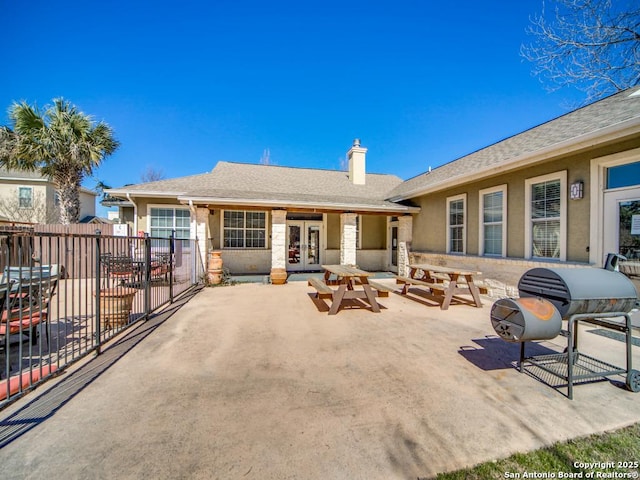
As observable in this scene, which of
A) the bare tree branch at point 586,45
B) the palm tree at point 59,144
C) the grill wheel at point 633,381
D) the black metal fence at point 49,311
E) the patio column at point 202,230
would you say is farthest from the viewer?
the palm tree at point 59,144

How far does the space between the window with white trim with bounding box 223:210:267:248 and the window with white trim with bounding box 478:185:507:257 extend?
857cm

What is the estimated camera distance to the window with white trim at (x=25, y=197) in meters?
19.1

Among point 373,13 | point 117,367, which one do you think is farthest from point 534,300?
point 373,13

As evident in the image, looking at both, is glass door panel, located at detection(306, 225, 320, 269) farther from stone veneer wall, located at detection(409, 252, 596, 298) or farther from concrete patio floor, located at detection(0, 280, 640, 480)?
concrete patio floor, located at detection(0, 280, 640, 480)

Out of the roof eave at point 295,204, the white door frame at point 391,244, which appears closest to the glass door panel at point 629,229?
the roof eave at point 295,204

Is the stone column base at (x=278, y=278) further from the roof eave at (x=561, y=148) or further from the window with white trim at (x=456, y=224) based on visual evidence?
the roof eave at (x=561, y=148)

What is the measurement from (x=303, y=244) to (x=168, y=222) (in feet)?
18.7

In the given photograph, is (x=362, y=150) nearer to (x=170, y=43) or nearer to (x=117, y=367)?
(x=170, y=43)

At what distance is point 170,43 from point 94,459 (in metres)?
12.8

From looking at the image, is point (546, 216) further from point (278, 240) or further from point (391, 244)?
point (278, 240)

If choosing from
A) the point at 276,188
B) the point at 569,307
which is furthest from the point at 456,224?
the point at 276,188

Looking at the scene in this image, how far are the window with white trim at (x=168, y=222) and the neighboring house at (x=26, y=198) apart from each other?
14165 millimetres

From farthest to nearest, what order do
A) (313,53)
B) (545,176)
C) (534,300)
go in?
(313,53), (545,176), (534,300)

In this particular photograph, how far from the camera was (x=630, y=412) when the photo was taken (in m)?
2.61
